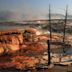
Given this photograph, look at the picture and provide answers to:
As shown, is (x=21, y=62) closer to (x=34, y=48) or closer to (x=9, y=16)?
(x=34, y=48)

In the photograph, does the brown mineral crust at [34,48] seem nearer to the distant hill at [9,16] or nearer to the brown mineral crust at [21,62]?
the brown mineral crust at [21,62]

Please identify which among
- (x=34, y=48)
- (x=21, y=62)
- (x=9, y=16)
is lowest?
(x=21, y=62)

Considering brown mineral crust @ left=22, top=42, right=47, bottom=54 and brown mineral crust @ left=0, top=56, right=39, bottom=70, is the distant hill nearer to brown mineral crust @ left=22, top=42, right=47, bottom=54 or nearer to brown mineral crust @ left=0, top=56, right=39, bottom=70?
brown mineral crust @ left=22, top=42, right=47, bottom=54

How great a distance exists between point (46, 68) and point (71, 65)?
0.62 meters

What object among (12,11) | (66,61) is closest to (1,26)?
(12,11)

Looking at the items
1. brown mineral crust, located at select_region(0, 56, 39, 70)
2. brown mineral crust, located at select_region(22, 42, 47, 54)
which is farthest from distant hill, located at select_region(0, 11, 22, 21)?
brown mineral crust, located at select_region(0, 56, 39, 70)

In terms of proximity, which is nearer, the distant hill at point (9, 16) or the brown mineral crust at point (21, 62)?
the brown mineral crust at point (21, 62)

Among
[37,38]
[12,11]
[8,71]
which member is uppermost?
[12,11]

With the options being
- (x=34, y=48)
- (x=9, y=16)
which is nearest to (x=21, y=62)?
(x=34, y=48)

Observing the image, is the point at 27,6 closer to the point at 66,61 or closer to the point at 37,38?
the point at 37,38

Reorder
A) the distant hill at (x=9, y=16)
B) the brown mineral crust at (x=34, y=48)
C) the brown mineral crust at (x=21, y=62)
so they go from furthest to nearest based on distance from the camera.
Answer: the brown mineral crust at (x=34, y=48), the distant hill at (x=9, y=16), the brown mineral crust at (x=21, y=62)

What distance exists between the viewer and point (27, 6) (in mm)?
5598

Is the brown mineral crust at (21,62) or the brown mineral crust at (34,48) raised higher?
the brown mineral crust at (34,48)

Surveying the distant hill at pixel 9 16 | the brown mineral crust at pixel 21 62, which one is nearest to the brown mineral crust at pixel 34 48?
the brown mineral crust at pixel 21 62
